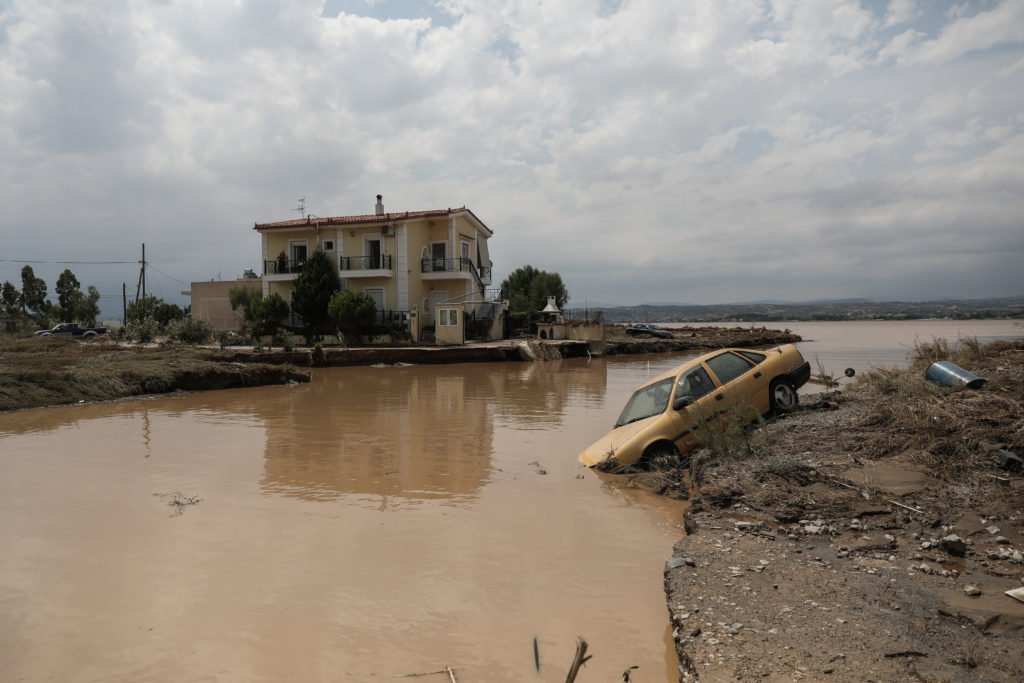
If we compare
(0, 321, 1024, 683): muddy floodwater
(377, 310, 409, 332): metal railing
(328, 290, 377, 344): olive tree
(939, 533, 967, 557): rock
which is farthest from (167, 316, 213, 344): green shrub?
(939, 533, 967, 557): rock

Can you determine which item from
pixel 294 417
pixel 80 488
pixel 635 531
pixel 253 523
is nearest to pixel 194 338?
pixel 294 417

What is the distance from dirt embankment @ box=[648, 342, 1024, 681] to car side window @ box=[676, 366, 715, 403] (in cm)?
99

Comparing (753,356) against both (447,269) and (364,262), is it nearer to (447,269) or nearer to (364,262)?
(447,269)

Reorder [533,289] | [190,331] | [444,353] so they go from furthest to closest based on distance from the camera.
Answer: [533,289] < [190,331] < [444,353]

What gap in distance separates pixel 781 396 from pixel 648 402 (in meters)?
2.15

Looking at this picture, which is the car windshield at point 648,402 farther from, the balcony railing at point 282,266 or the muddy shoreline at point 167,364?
the balcony railing at point 282,266

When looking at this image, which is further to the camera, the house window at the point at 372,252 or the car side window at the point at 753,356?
the house window at the point at 372,252

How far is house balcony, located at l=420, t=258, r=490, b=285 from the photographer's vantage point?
1437 inches

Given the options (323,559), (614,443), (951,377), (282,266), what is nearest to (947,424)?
(951,377)

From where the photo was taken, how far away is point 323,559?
6.04 metres

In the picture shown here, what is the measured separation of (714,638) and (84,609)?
4.84m

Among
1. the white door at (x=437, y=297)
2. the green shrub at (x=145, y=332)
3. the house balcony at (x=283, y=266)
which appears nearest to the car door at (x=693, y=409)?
the white door at (x=437, y=297)

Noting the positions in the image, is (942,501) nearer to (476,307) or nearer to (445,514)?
(445,514)

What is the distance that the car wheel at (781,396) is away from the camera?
31.9 feet
